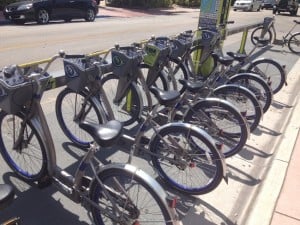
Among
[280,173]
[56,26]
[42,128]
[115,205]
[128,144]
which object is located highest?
[42,128]

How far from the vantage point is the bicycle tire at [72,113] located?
4.50 m

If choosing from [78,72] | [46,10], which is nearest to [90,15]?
[46,10]

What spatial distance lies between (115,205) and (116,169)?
0.98 ft

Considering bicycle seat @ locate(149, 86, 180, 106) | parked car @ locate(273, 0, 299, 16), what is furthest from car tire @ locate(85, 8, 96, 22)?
parked car @ locate(273, 0, 299, 16)

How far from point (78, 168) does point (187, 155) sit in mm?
1224

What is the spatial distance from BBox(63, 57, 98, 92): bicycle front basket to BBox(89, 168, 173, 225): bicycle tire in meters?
1.40

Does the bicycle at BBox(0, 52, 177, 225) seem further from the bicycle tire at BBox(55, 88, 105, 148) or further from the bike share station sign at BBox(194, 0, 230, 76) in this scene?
the bike share station sign at BBox(194, 0, 230, 76)

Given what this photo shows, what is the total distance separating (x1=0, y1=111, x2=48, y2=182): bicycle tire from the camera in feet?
12.1

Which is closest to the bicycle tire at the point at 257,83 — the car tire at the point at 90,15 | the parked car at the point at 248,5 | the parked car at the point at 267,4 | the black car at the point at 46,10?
the black car at the point at 46,10

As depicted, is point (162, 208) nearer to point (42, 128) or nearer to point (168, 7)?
point (42, 128)

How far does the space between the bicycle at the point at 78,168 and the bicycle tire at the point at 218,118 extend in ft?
5.45

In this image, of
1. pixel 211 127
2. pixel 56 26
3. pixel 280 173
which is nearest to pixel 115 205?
pixel 211 127

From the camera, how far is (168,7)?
35.3 m

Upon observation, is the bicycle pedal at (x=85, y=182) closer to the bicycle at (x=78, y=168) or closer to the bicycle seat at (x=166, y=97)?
the bicycle at (x=78, y=168)
